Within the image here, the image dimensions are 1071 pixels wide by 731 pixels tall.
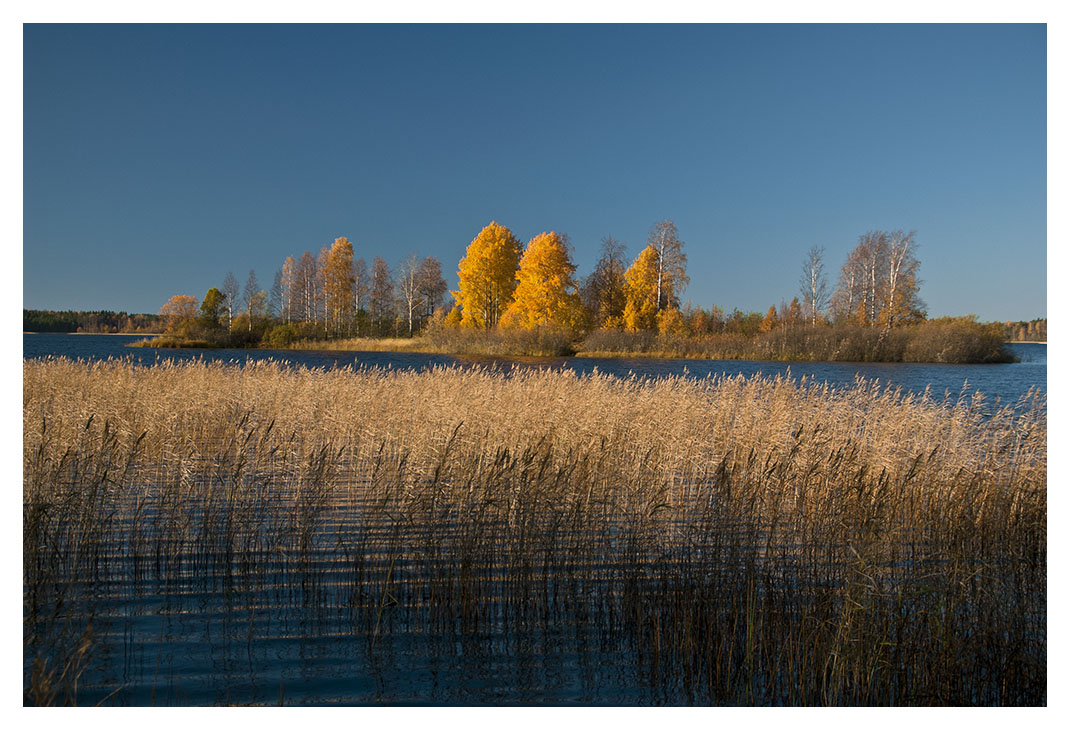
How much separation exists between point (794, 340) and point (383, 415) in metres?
31.6

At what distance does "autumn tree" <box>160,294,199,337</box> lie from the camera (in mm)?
49062

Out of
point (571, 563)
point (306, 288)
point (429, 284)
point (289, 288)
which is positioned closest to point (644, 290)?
point (429, 284)

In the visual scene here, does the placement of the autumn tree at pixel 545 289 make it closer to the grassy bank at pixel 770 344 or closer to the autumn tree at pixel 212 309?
the grassy bank at pixel 770 344

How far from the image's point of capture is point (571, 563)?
4195 mm

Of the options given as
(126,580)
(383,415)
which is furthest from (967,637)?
(383,415)

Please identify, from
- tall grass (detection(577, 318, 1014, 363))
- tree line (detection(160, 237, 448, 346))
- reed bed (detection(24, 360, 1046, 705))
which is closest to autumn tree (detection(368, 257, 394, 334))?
tree line (detection(160, 237, 448, 346))

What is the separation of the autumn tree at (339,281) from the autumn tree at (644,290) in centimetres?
2259

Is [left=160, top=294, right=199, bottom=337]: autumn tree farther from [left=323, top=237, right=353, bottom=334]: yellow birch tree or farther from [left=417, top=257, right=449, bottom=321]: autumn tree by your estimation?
[left=417, top=257, right=449, bottom=321]: autumn tree

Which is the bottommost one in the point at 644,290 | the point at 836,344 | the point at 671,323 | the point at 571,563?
the point at 571,563

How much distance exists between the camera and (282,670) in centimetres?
321

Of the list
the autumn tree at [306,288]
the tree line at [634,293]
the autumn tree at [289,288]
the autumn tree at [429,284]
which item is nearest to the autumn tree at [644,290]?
the tree line at [634,293]

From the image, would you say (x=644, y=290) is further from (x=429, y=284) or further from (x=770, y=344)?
(x=429, y=284)

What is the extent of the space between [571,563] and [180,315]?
57.2 meters

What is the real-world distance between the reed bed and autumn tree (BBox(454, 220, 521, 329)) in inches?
1349
